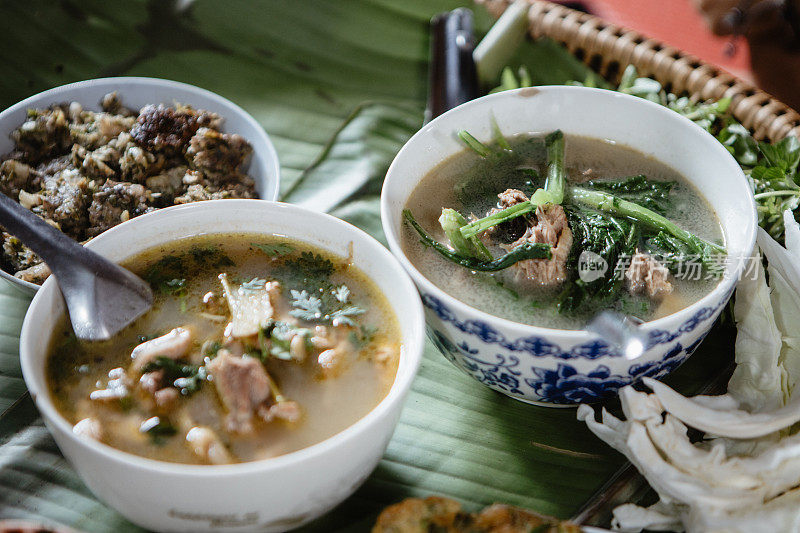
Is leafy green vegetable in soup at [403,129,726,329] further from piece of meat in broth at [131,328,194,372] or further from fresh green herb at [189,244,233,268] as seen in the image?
piece of meat in broth at [131,328,194,372]

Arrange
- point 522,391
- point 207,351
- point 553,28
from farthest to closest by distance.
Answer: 1. point 553,28
2. point 522,391
3. point 207,351

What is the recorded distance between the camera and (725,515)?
1.92 meters

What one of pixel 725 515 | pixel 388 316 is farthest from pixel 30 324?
pixel 725 515

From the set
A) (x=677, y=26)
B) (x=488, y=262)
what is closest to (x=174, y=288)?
(x=488, y=262)

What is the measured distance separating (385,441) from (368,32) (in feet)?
7.49

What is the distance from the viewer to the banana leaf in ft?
7.38

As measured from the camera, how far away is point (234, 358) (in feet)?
6.29

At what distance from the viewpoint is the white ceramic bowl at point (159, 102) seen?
9.31 feet

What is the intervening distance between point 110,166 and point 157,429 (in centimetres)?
123

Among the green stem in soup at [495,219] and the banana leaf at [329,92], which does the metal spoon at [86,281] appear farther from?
the green stem in soup at [495,219]

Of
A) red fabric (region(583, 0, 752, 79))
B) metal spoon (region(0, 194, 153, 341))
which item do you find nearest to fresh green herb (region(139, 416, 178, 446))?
metal spoon (region(0, 194, 153, 341))

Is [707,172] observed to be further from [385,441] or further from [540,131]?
[385,441]

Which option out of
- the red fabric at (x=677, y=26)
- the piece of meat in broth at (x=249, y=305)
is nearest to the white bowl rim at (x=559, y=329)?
the piece of meat in broth at (x=249, y=305)

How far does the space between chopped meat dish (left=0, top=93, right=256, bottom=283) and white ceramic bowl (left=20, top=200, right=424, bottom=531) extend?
1.43 ft
